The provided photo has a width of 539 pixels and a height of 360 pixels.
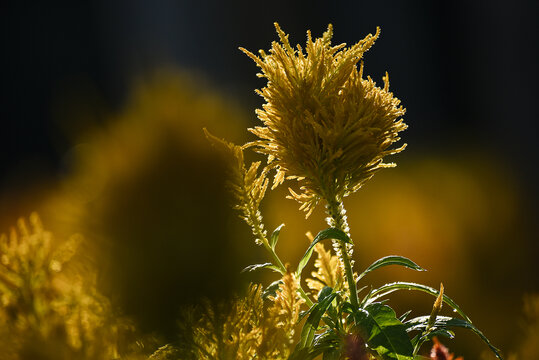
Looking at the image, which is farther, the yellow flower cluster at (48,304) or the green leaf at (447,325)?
the green leaf at (447,325)

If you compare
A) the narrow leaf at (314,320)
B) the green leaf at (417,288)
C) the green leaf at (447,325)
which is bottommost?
the green leaf at (447,325)

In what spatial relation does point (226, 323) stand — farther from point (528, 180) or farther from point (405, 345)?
point (528, 180)

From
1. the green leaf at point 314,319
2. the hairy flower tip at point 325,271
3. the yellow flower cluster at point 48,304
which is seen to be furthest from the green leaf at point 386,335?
the yellow flower cluster at point 48,304

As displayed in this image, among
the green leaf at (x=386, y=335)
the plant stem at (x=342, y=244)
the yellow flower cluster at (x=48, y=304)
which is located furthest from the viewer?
the plant stem at (x=342, y=244)

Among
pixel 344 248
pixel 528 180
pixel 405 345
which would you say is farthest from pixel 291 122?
pixel 528 180

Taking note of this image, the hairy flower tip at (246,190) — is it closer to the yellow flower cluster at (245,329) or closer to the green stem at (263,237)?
the green stem at (263,237)

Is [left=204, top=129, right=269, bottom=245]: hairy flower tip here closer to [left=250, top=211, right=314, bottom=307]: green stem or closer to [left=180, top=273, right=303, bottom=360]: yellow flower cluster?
[left=250, top=211, right=314, bottom=307]: green stem
